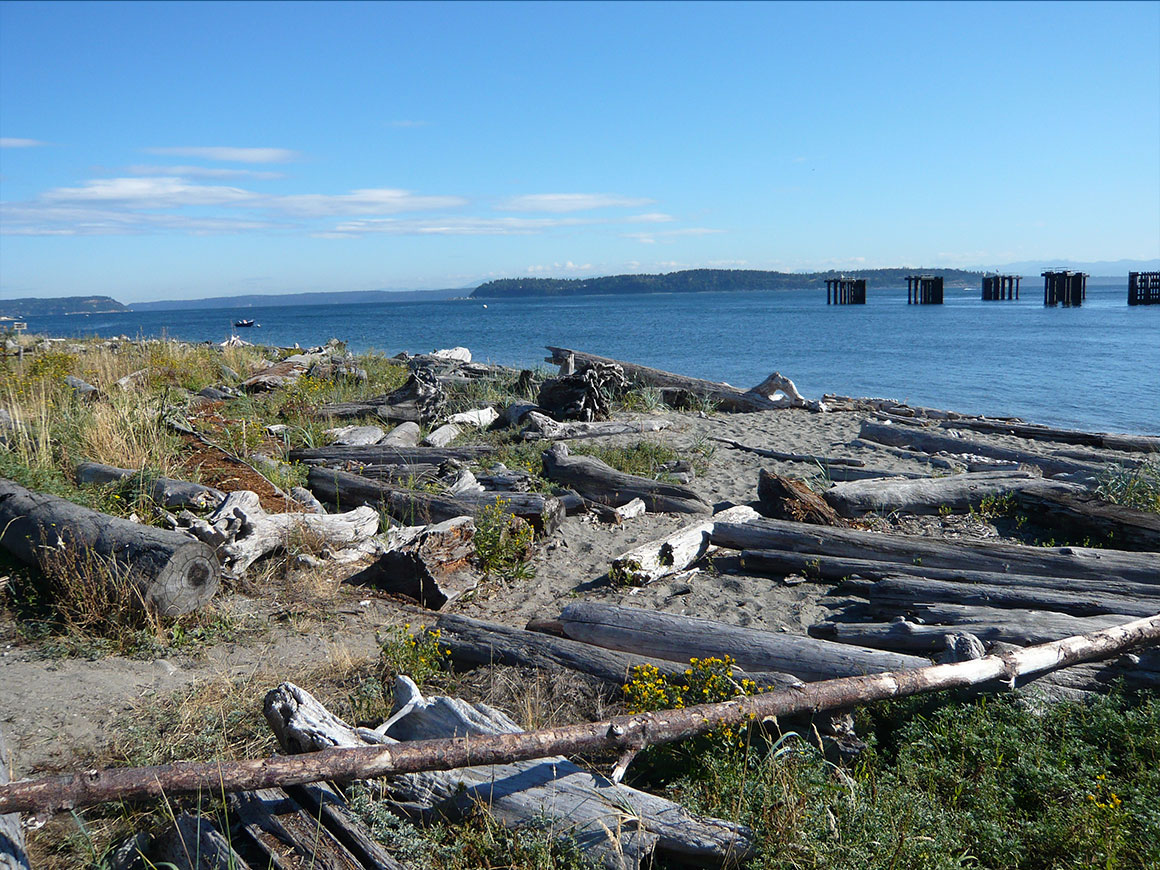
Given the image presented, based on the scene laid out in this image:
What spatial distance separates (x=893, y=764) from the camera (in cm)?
383

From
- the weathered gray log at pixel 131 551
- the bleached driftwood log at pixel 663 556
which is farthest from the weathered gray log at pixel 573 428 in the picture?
the weathered gray log at pixel 131 551

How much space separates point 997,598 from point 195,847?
5105mm

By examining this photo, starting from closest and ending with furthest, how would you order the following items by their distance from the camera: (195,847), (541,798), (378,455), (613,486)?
(195,847) → (541,798) → (613,486) → (378,455)

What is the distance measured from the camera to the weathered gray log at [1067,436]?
1209 centimetres

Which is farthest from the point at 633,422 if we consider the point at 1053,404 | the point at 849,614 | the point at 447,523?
the point at 1053,404

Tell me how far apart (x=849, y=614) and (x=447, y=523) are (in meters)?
3.64

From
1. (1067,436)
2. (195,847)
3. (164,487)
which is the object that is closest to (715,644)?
(195,847)

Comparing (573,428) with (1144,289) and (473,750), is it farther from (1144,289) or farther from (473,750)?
(1144,289)

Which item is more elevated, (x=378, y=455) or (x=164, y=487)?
(x=164, y=487)

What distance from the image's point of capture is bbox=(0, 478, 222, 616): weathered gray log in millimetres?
5293

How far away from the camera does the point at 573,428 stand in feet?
39.4

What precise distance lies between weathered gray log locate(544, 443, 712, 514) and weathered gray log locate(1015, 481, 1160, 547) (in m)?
3.39

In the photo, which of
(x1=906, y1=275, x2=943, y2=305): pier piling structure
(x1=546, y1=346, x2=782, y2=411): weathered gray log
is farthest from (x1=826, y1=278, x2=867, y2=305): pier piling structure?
(x1=546, y1=346, x2=782, y2=411): weathered gray log

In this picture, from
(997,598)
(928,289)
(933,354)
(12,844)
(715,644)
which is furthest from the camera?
(928,289)
